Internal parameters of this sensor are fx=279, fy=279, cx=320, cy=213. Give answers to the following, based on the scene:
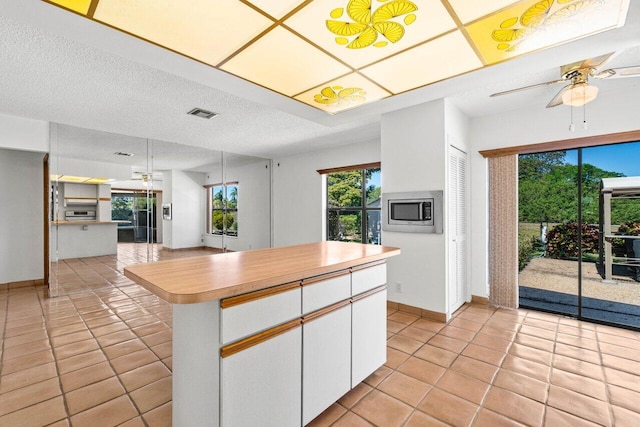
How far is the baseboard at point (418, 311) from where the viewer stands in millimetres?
3322

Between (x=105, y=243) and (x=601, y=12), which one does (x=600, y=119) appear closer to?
(x=601, y=12)

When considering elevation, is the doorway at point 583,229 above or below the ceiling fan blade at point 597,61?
below

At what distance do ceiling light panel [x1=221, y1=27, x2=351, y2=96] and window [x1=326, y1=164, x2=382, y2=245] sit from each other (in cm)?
292

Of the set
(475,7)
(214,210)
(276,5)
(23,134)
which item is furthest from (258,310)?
(214,210)

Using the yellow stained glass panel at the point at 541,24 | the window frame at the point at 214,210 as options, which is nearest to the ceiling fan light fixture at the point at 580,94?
the yellow stained glass panel at the point at 541,24

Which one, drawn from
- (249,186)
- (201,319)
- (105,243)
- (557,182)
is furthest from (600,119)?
(105,243)

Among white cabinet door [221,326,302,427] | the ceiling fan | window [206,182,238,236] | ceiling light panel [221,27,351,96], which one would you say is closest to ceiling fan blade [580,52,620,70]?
the ceiling fan

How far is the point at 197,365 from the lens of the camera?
1.35 meters

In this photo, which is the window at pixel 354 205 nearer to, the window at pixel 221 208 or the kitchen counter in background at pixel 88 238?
the window at pixel 221 208

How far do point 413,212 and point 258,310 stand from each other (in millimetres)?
2640

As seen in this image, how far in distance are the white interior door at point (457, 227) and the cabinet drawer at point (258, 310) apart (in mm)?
2504

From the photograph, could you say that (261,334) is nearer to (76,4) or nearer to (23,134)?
(76,4)

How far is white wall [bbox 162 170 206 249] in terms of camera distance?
7.89 m

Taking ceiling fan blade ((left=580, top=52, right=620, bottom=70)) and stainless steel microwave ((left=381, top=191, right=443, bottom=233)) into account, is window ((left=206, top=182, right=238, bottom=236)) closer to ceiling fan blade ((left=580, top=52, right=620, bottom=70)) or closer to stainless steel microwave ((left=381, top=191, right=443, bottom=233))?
stainless steel microwave ((left=381, top=191, right=443, bottom=233))
